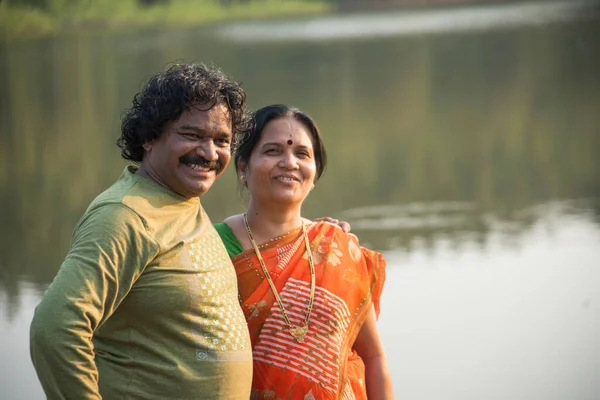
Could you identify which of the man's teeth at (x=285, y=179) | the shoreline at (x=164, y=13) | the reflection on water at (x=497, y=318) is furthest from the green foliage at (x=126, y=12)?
the man's teeth at (x=285, y=179)

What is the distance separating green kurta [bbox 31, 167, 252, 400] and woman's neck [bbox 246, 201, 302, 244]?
0.37m

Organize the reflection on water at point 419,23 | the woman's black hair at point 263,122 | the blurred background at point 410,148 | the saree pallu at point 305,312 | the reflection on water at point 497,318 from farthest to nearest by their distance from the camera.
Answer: the reflection on water at point 419,23 < the blurred background at point 410,148 < the reflection on water at point 497,318 < the woman's black hair at point 263,122 < the saree pallu at point 305,312

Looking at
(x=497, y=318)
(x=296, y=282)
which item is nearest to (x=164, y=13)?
(x=497, y=318)

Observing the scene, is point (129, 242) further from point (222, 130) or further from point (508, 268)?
point (508, 268)

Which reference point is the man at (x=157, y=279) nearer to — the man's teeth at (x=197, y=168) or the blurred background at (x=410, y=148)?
the man's teeth at (x=197, y=168)

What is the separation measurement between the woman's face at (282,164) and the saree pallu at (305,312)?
0.12 m

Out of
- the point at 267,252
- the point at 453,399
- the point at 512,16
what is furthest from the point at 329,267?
the point at 512,16

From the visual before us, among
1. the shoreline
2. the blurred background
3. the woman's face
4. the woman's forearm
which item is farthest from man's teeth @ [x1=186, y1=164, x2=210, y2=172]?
the shoreline

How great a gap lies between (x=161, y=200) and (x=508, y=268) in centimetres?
335

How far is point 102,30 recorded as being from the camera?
49.1 ft

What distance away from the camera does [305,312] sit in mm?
2119

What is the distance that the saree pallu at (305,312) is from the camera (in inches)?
82.0

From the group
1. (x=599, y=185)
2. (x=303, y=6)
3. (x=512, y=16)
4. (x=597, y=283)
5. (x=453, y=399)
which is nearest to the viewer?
(x=453, y=399)

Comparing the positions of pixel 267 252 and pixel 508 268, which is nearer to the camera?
pixel 267 252
